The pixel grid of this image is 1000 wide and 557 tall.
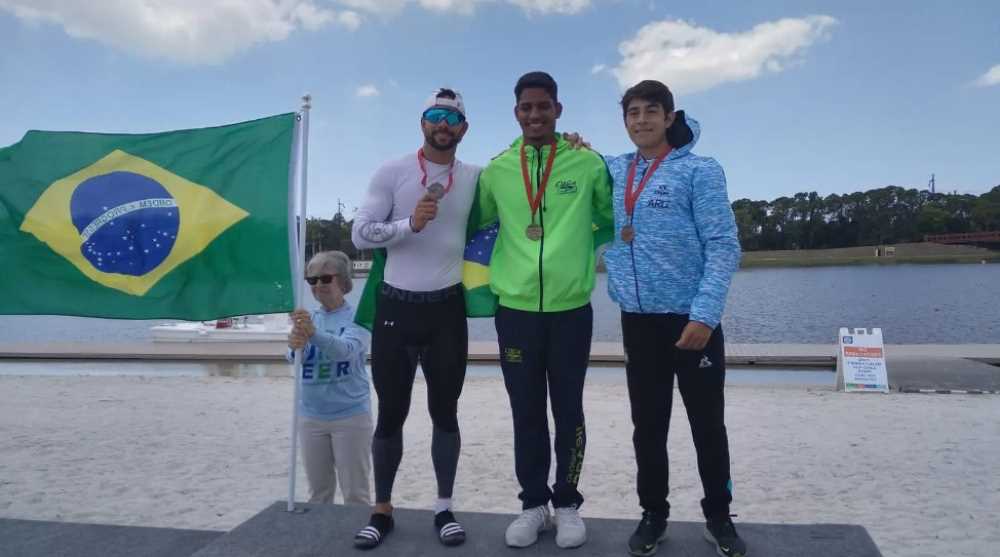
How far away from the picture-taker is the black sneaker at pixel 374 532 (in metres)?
2.94

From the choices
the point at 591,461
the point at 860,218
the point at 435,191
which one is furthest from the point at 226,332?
the point at 860,218

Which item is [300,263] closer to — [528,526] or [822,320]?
[528,526]

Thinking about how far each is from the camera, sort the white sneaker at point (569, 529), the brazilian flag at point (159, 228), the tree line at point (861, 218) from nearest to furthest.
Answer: the white sneaker at point (569, 529) < the brazilian flag at point (159, 228) < the tree line at point (861, 218)

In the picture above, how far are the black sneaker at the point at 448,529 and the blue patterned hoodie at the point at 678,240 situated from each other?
1.28 meters

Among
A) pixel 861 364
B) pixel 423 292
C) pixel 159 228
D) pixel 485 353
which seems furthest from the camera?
pixel 485 353

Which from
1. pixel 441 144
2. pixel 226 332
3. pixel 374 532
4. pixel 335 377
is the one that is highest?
pixel 441 144

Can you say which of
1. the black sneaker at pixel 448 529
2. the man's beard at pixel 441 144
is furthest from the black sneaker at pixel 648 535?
the man's beard at pixel 441 144

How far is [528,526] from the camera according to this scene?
9.55ft

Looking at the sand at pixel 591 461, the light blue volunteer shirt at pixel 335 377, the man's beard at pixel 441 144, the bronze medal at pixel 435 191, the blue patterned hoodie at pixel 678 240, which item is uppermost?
the man's beard at pixel 441 144

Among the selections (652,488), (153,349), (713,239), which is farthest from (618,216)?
(153,349)

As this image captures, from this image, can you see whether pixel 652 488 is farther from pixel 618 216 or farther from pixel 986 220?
pixel 986 220

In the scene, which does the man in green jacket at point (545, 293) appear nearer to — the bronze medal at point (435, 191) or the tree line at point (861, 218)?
the bronze medal at point (435, 191)

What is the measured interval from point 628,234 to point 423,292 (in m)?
0.99

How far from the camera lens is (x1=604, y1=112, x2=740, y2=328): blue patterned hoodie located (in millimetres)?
2746
